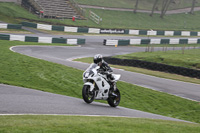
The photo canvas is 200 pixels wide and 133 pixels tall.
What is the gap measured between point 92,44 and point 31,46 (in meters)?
12.2

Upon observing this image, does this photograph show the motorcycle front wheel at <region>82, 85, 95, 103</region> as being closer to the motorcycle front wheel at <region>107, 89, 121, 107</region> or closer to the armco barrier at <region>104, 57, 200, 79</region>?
the motorcycle front wheel at <region>107, 89, 121, 107</region>

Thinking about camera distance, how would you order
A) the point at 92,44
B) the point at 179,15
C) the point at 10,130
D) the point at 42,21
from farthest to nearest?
the point at 179,15 < the point at 42,21 < the point at 92,44 < the point at 10,130

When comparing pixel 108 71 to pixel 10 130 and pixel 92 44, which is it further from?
pixel 92 44

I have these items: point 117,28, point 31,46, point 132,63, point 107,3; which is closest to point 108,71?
point 132,63

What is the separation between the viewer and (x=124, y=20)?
64750 millimetres

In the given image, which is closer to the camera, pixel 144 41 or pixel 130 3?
pixel 144 41

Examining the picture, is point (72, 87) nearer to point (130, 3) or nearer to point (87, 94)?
point (87, 94)

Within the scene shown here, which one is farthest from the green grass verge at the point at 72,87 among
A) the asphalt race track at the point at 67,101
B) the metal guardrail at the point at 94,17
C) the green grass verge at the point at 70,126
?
the metal guardrail at the point at 94,17

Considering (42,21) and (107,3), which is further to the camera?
(107,3)

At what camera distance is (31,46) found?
34.6 metres

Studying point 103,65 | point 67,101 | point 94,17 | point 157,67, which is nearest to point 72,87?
point 67,101

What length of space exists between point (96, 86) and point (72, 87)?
4.78 meters

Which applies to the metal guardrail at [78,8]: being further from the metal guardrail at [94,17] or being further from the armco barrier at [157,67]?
the armco barrier at [157,67]

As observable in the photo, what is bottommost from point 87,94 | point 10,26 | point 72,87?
point 72,87
